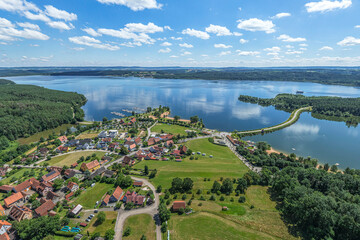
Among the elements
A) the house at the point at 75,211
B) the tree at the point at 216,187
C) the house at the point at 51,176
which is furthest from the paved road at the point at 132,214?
the house at the point at 51,176

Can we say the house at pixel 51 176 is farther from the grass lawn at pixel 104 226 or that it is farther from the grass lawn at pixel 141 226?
the grass lawn at pixel 141 226

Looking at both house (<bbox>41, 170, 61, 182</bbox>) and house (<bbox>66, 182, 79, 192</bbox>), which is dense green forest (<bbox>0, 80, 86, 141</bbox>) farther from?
house (<bbox>66, 182, 79, 192</bbox>)

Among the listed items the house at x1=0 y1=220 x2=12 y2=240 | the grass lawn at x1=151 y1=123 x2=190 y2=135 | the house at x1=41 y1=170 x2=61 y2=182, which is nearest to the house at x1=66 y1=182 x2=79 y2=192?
the house at x1=41 y1=170 x2=61 y2=182

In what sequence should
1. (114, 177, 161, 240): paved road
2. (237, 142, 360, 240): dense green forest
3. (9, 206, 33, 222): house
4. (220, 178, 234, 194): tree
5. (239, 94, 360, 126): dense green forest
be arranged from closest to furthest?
(237, 142, 360, 240): dense green forest
(114, 177, 161, 240): paved road
(9, 206, 33, 222): house
(220, 178, 234, 194): tree
(239, 94, 360, 126): dense green forest

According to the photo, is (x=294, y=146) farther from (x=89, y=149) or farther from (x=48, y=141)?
(x=48, y=141)

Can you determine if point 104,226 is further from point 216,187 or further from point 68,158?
point 68,158

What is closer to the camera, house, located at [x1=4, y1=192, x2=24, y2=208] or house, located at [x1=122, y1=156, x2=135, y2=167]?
house, located at [x1=4, y1=192, x2=24, y2=208]

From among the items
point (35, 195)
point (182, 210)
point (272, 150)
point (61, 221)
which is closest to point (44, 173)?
point (35, 195)
